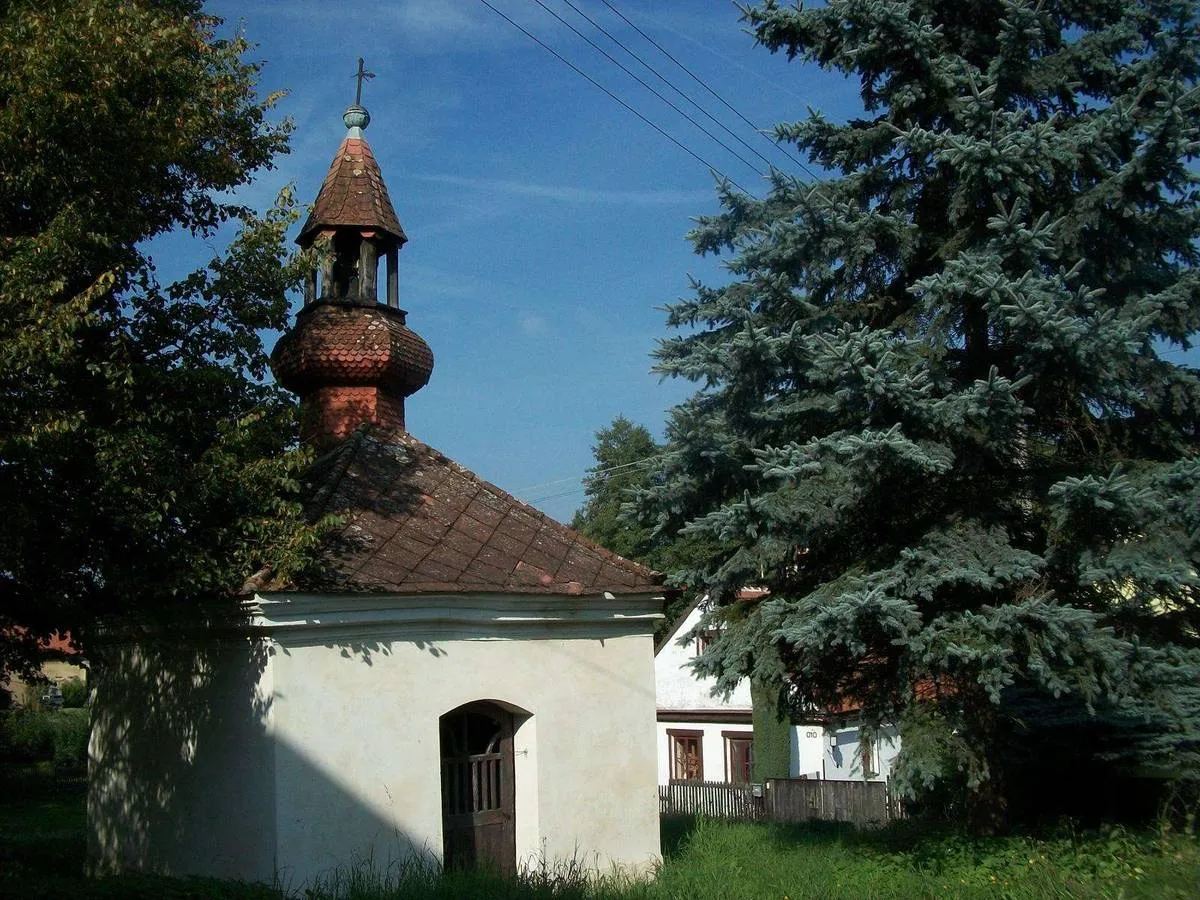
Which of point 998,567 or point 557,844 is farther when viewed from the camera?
point 557,844

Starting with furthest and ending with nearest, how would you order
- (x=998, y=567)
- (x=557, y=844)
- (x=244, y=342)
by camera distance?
(x=557, y=844) < (x=244, y=342) < (x=998, y=567)

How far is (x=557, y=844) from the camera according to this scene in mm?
11094

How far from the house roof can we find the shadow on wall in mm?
1303

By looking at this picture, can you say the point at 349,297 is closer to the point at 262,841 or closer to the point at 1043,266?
the point at 262,841

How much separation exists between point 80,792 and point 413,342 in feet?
80.7

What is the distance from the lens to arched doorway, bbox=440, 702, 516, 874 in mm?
10953

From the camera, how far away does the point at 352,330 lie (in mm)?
13219

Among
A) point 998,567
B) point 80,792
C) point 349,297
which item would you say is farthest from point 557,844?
point 80,792

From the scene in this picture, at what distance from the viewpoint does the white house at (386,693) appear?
9.80 meters

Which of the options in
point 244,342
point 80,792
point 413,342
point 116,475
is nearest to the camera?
point 116,475

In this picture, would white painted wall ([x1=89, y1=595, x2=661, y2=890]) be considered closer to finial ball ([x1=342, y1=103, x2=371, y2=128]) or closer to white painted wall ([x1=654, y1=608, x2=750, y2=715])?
finial ball ([x1=342, y1=103, x2=371, y2=128])

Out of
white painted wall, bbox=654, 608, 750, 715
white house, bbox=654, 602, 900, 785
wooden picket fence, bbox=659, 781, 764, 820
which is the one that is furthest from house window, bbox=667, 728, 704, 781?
wooden picket fence, bbox=659, 781, 764, 820

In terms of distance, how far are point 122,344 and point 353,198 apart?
5651 millimetres

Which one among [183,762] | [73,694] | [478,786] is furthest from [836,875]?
[73,694]
